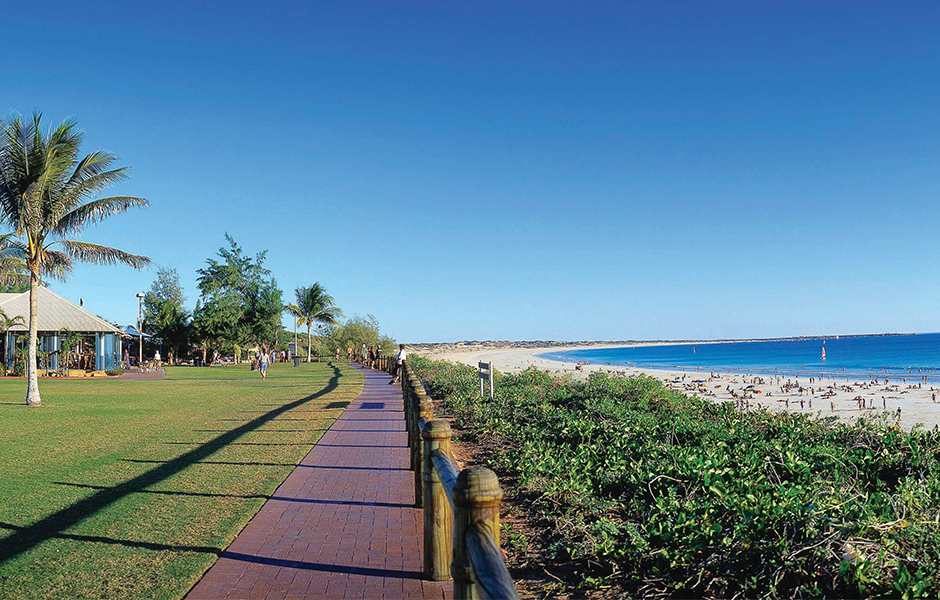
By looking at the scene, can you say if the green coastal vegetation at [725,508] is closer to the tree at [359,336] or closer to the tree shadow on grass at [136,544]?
the tree shadow on grass at [136,544]

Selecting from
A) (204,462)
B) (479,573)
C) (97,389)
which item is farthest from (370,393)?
(479,573)

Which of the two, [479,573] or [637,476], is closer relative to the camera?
[479,573]

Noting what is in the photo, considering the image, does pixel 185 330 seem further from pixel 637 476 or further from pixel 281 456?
pixel 637 476

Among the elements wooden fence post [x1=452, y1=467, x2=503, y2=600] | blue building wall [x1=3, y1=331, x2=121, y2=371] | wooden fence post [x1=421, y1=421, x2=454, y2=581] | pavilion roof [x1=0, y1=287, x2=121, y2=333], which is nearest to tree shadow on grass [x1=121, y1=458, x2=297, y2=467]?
wooden fence post [x1=421, y1=421, x2=454, y2=581]

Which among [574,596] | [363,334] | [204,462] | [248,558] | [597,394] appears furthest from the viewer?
[363,334]

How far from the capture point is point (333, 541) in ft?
16.6

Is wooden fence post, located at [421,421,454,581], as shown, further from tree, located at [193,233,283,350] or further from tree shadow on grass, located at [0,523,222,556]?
tree, located at [193,233,283,350]

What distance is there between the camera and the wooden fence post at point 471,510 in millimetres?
2699

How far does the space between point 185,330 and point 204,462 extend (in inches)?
1821

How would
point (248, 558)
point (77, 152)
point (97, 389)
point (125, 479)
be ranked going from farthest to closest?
point (97, 389), point (77, 152), point (125, 479), point (248, 558)

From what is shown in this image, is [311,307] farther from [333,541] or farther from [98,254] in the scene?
[333,541]

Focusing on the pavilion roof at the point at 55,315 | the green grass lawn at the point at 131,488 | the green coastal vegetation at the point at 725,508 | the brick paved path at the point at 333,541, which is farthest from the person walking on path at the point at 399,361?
the pavilion roof at the point at 55,315

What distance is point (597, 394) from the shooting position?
11.5m

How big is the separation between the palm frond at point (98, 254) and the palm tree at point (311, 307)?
35264mm
